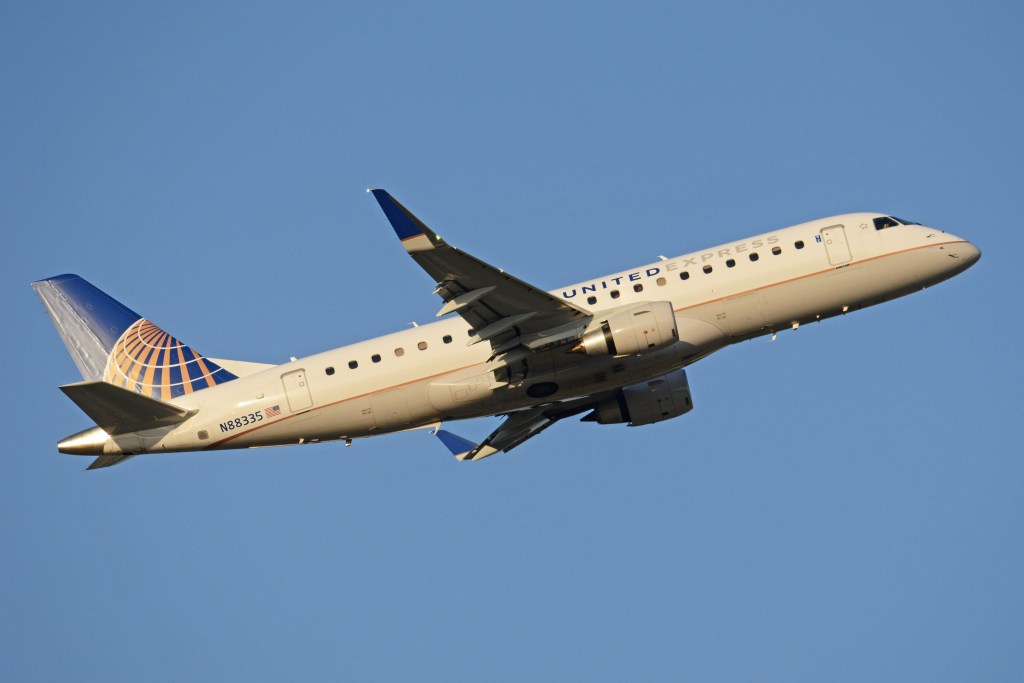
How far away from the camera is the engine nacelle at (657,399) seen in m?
49.9

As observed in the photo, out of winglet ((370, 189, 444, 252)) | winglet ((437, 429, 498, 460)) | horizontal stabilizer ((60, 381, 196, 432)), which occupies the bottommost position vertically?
winglet ((437, 429, 498, 460))

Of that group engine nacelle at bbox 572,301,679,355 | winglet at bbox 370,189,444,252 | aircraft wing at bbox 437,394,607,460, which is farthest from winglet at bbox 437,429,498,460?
winglet at bbox 370,189,444,252

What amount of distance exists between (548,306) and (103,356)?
61.2ft

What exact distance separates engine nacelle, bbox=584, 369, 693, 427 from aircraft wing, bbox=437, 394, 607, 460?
1.15 metres

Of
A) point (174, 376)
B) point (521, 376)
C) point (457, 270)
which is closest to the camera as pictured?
point (457, 270)

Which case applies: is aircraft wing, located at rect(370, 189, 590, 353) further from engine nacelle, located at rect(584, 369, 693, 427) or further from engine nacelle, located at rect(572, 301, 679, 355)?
engine nacelle, located at rect(584, 369, 693, 427)

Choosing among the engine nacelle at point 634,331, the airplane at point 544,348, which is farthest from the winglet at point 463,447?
the engine nacelle at point 634,331

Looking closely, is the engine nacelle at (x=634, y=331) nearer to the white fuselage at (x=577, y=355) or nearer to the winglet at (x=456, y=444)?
the white fuselage at (x=577, y=355)

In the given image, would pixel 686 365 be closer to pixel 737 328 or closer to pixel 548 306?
pixel 737 328

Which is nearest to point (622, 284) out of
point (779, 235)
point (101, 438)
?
point (779, 235)

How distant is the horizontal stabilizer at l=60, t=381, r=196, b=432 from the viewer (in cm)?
4256

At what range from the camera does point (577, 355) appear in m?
44.0

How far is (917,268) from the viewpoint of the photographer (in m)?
46.5

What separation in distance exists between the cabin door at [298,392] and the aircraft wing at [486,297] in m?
6.37
